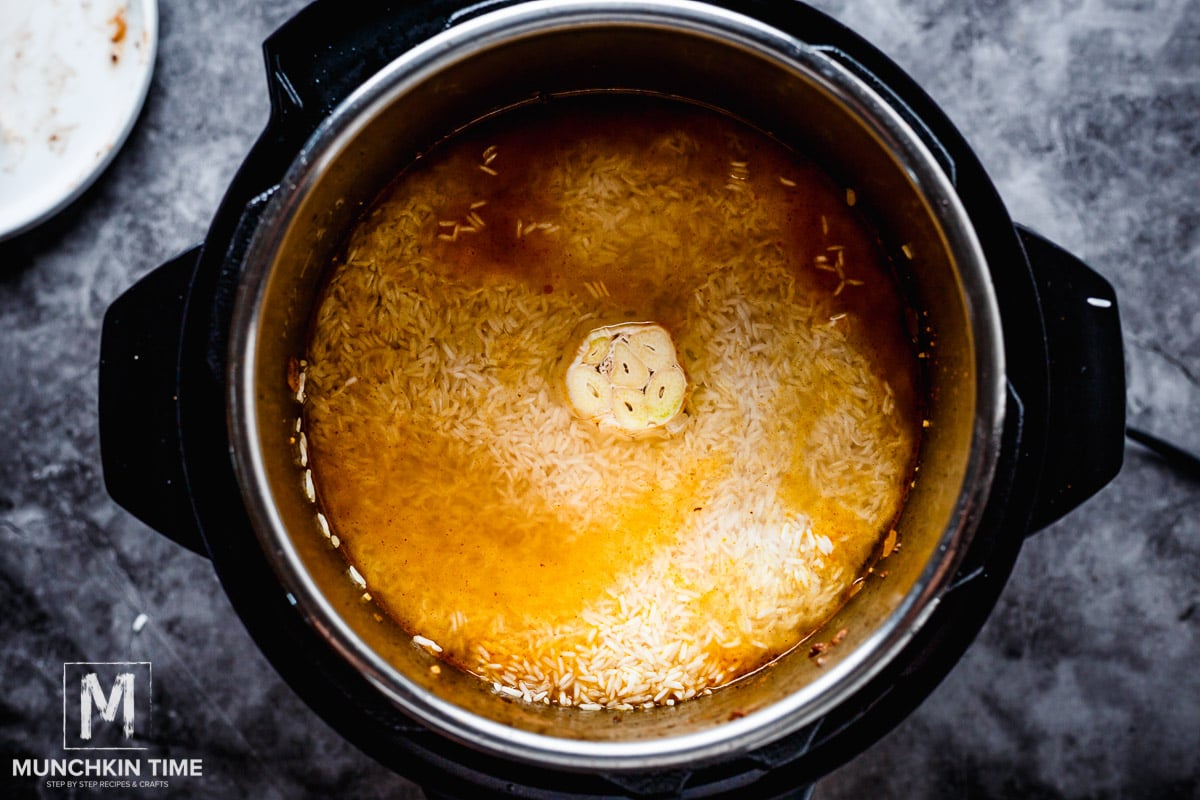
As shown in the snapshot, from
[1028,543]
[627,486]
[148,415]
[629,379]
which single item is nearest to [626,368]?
[629,379]

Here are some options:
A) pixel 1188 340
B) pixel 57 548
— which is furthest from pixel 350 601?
pixel 1188 340

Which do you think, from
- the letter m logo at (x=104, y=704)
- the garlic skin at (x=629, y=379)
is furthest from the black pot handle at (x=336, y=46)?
the letter m logo at (x=104, y=704)

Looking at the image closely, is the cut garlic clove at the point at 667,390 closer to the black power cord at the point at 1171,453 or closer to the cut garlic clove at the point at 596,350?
the cut garlic clove at the point at 596,350

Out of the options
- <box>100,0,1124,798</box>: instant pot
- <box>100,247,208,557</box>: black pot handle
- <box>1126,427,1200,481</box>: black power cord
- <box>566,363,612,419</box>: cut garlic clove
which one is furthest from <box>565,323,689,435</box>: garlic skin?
<box>1126,427,1200,481</box>: black power cord

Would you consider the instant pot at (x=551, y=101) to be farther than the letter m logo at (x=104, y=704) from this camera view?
No

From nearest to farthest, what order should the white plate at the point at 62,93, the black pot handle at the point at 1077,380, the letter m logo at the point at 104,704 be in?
the black pot handle at the point at 1077,380
the white plate at the point at 62,93
the letter m logo at the point at 104,704

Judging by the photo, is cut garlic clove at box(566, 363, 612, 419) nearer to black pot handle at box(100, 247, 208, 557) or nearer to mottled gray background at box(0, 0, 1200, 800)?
black pot handle at box(100, 247, 208, 557)

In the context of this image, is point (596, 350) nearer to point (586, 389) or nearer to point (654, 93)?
point (586, 389)
